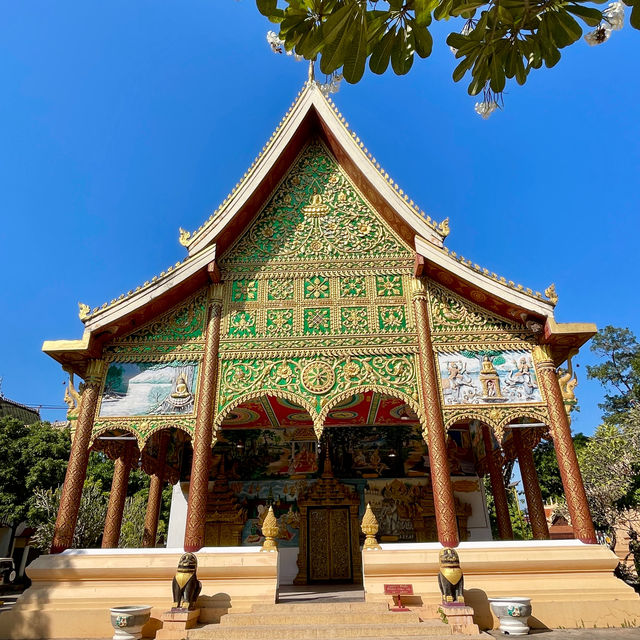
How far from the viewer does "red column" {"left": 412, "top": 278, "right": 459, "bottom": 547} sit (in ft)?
25.1

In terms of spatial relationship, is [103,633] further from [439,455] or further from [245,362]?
[439,455]

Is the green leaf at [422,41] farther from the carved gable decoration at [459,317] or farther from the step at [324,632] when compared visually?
the carved gable decoration at [459,317]

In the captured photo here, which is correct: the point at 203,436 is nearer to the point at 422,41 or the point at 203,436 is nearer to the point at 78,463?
the point at 78,463

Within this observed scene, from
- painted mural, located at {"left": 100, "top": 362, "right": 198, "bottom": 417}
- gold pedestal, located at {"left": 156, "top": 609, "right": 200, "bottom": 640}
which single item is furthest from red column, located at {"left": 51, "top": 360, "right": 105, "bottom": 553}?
gold pedestal, located at {"left": 156, "top": 609, "right": 200, "bottom": 640}

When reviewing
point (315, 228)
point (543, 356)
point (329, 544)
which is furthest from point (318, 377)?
point (329, 544)

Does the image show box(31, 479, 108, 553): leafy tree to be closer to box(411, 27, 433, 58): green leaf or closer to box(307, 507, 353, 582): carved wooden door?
box(307, 507, 353, 582): carved wooden door

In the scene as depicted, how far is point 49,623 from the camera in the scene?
6.88m

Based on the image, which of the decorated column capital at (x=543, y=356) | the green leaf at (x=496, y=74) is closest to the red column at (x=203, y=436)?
the decorated column capital at (x=543, y=356)

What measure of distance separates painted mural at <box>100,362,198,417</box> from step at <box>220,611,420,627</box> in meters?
3.46

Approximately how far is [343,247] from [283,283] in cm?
149

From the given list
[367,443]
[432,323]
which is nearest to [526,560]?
[432,323]

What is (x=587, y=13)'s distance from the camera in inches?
75.0

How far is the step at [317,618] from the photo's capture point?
645 centimetres

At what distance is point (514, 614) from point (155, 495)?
29.2 ft
